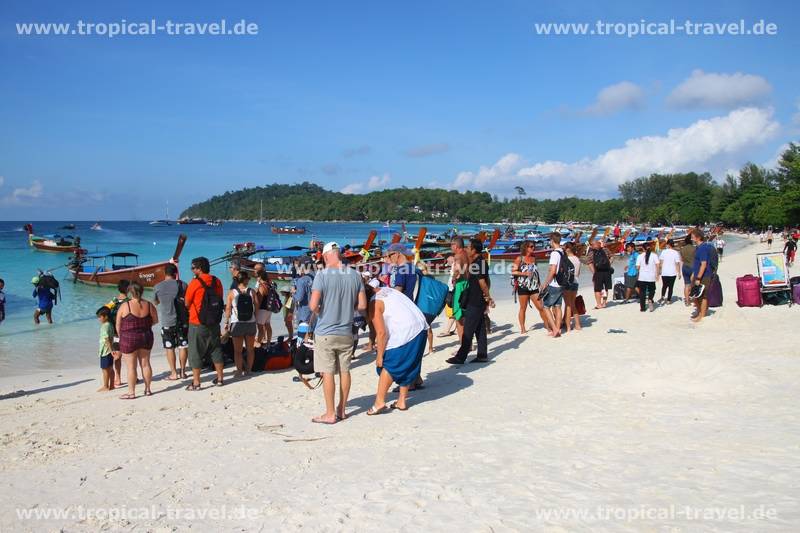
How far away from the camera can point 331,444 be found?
16.5ft

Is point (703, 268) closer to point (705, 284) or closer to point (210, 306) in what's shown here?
point (705, 284)

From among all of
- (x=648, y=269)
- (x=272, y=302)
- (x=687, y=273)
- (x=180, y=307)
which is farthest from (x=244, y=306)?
(x=687, y=273)

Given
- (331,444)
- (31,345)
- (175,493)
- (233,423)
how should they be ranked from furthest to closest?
(31,345)
(233,423)
(331,444)
(175,493)

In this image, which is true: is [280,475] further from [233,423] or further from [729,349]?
[729,349]

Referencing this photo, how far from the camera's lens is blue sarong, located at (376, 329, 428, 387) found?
557 centimetres

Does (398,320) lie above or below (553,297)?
above

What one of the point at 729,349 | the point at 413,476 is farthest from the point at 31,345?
the point at 729,349

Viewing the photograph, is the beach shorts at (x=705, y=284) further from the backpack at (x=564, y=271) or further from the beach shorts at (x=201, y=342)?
the beach shorts at (x=201, y=342)

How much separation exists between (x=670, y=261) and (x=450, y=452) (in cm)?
972

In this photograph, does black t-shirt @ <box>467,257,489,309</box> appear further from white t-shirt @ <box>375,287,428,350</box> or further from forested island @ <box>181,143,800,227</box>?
forested island @ <box>181,143,800,227</box>

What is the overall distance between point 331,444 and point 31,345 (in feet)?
35.4

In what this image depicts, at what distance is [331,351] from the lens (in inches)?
211

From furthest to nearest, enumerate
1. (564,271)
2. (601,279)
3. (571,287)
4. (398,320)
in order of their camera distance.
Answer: (601,279)
(571,287)
(564,271)
(398,320)

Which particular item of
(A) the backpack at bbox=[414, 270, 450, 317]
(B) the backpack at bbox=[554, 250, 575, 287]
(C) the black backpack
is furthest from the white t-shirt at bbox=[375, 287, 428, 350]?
(B) the backpack at bbox=[554, 250, 575, 287]
